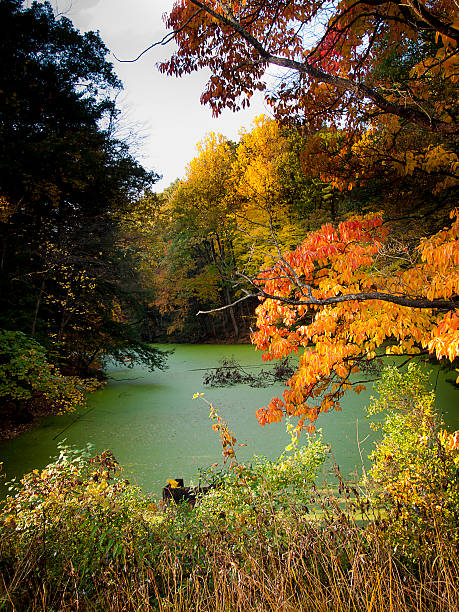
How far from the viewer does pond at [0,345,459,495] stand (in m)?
4.38

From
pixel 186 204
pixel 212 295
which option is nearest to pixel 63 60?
pixel 186 204

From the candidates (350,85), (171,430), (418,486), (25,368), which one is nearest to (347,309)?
(418,486)

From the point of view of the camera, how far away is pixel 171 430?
221 inches

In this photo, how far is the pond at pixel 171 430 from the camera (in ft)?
14.4

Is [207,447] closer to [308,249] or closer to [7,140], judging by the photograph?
[308,249]

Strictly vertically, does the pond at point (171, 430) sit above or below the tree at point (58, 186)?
below

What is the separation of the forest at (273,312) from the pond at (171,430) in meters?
0.32

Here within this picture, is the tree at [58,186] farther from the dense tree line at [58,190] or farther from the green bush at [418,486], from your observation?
the green bush at [418,486]

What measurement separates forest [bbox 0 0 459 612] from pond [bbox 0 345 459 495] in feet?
1.06

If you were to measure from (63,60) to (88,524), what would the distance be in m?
7.65

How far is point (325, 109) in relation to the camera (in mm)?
3512

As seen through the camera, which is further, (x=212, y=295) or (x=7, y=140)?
(x=212, y=295)

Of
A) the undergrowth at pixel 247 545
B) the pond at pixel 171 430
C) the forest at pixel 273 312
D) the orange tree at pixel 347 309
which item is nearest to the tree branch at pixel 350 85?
the forest at pixel 273 312

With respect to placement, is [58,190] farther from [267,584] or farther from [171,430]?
[267,584]
